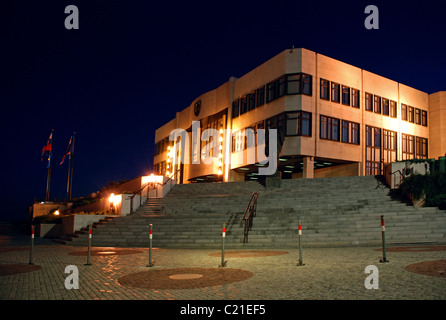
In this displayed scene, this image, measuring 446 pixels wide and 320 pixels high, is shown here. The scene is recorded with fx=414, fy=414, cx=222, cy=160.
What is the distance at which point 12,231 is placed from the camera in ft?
128

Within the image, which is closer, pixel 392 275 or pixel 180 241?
pixel 392 275

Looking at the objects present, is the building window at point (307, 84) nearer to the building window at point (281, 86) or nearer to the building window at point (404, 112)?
the building window at point (281, 86)

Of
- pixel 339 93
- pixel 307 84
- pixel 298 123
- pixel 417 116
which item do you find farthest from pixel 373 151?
pixel 307 84

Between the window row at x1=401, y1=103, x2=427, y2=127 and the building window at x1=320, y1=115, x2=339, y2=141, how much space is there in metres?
9.92

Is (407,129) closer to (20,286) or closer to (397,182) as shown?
(397,182)

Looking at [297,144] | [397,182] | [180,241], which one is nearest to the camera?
[180,241]

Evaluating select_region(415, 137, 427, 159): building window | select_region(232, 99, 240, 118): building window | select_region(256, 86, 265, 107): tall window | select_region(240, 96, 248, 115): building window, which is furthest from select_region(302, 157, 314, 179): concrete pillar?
select_region(415, 137, 427, 159): building window

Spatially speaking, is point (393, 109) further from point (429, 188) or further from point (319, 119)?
point (429, 188)

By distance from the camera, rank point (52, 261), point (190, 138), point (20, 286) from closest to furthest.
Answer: point (20, 286)
point (52, 261)
point (190, 138)

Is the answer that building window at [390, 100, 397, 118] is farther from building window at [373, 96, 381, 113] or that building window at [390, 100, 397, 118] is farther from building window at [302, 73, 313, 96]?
building window at [302, 73, 313, 96]

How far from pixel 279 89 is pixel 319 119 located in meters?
4.56

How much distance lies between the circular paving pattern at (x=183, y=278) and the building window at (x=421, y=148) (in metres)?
38.8
